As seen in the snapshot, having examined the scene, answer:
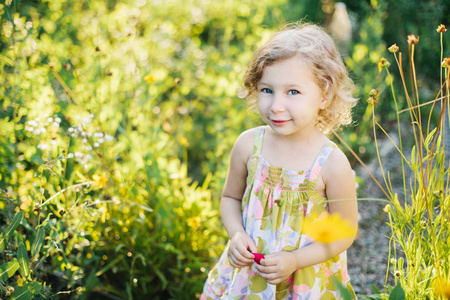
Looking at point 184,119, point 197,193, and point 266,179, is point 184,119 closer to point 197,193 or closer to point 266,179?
point 197,193

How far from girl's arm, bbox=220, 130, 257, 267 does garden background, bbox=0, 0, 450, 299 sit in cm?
21

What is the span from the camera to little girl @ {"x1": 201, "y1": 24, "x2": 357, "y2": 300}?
1.12 meters

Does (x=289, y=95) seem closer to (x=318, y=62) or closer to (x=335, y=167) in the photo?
(x=318, y=62)

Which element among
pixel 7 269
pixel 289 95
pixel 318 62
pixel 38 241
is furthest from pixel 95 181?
pixel 318 62

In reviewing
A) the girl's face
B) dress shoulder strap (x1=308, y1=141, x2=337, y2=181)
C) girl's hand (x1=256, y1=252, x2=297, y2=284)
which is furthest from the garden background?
girl's hand (x1=256, y1=252, x2=297, y2=284)

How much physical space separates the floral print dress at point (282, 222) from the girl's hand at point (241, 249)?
0.04 meters

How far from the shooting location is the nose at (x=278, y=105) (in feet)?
3.60

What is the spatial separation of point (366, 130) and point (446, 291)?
209cm

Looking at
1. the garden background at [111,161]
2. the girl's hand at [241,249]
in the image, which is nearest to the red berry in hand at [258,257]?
the girl's hand at [241,249]

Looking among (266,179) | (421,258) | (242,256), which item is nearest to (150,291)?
(242,256)

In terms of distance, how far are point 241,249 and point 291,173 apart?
0.27 meters

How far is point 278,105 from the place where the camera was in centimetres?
110

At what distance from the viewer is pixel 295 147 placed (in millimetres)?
1209

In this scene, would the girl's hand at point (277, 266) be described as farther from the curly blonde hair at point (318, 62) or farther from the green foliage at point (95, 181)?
the green foliage at point (95, 181)
